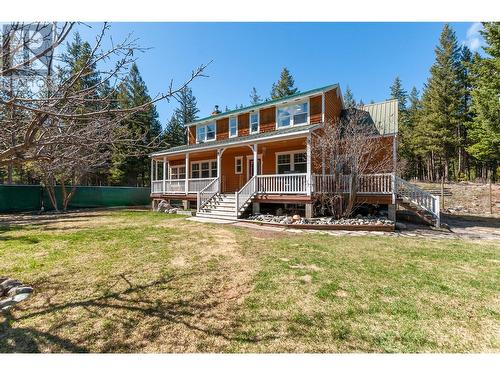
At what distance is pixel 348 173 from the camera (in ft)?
35.3

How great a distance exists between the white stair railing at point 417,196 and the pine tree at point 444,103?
2479 cm

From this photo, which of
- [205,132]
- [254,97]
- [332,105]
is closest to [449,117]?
[332,105]

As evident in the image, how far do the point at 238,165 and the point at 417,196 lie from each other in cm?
1017

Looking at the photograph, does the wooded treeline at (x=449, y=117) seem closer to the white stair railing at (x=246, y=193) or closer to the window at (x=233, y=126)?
the window at (x=233, y=126)

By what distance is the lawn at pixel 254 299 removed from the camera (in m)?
2.59

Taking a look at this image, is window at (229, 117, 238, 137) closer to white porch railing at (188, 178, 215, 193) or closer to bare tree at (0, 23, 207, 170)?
white porch railing at (188, 178, 215, 193)

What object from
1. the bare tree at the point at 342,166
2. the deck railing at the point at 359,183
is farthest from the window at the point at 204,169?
the deck railing at the point at 359,183

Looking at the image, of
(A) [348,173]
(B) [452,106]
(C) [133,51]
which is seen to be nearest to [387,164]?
(A) [348,173]

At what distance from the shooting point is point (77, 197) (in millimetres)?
20031

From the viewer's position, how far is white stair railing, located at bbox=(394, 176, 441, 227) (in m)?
9.72

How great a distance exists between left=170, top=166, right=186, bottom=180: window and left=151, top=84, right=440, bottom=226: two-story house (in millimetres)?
516

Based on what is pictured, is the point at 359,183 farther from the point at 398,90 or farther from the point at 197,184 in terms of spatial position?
the point at 398,90

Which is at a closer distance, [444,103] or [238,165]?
[238,165]

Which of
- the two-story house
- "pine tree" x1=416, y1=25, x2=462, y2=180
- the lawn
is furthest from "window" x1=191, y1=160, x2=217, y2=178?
"pine tree" x1=416, y1=25, x2=462, y2=180
